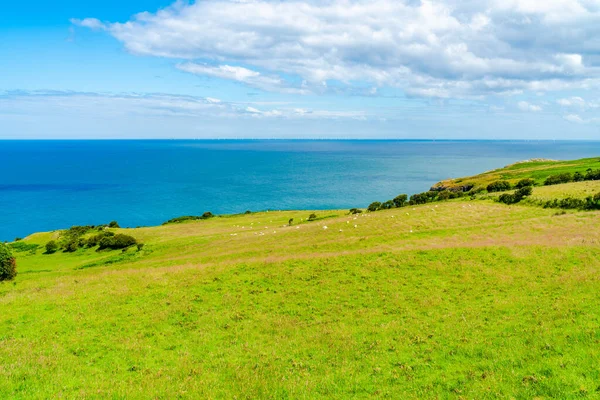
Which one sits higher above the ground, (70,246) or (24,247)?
(70,246)

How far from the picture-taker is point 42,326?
24578 mm

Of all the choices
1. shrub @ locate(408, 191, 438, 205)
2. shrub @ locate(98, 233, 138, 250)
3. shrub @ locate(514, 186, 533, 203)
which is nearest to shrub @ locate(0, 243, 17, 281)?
shrub @ locate(98, 233, 138, 250)

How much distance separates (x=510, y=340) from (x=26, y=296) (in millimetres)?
37728

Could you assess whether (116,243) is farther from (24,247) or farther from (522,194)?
(522,194)

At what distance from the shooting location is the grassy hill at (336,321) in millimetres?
16766

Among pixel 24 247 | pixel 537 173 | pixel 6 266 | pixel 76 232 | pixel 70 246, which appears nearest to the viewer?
pixel 6 266

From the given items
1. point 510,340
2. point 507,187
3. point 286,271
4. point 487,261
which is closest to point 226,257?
point 286,271

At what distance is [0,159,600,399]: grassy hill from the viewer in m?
16.8

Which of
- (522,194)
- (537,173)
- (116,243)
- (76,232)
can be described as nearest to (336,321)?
(522,194)

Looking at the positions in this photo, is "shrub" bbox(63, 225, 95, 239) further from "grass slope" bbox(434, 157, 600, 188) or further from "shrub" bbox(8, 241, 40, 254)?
"grass slope" bbox(434, 157, 600, 188)

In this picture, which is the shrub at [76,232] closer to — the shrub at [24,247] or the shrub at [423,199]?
the shrub at [24,247]

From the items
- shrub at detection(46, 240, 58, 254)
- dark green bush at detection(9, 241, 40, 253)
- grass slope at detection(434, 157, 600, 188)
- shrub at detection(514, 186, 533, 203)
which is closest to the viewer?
shrub at detection(514, 186, 533, 203)

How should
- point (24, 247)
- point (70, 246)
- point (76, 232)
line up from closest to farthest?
point (70, 246)
point (24, 247)
point (76, 232)

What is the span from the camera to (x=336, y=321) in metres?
24.7
